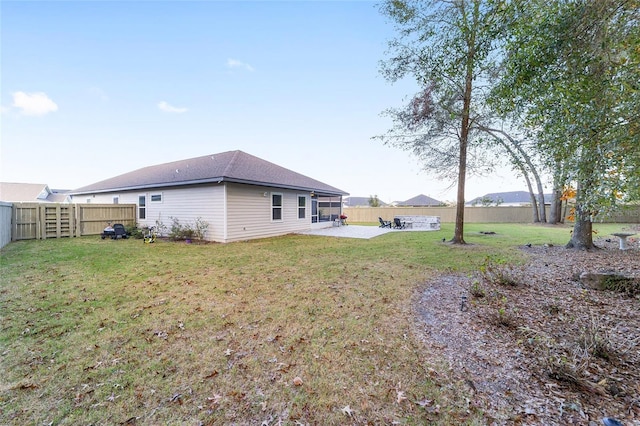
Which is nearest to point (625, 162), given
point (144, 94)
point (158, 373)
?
point (158, 373)

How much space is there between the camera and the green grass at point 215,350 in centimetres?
192

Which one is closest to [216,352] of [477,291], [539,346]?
[539,346]

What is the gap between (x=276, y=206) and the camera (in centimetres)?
1276

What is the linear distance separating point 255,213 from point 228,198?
1.63 meters

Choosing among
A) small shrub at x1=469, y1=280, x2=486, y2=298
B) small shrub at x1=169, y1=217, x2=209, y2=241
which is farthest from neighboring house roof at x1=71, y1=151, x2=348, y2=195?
small shrub at x1=469, y1=280, x2=486, y2=298

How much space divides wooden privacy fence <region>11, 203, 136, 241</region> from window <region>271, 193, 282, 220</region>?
7322 millimetres

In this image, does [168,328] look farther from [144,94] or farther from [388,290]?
[144,94]

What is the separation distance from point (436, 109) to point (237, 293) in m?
9.13

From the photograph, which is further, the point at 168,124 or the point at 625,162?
the point at 168,124

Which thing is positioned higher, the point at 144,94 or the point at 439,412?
the point at 144,94

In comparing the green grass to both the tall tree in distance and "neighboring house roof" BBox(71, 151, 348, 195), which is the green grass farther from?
the tall tree in distance

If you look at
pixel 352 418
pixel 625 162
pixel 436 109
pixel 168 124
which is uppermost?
pixel 168 124

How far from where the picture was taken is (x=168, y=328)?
3.17m

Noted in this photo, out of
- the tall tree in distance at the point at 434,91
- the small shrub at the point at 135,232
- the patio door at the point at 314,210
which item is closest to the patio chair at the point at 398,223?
the patio door at the point at 314,210
